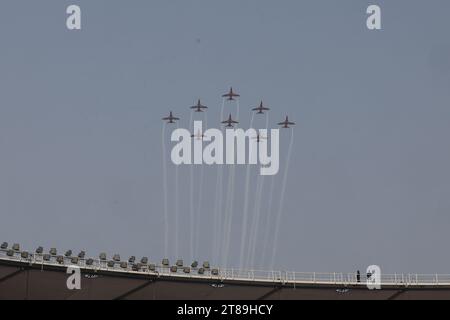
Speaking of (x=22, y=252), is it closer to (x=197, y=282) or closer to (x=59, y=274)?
(x=59, y=274)
